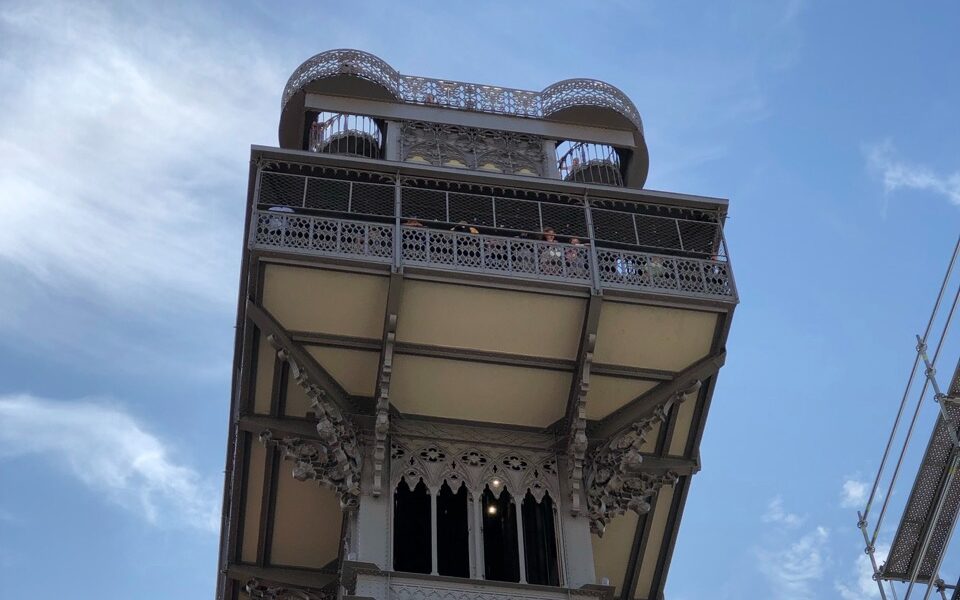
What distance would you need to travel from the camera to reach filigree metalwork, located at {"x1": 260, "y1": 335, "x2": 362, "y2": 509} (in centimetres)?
1956

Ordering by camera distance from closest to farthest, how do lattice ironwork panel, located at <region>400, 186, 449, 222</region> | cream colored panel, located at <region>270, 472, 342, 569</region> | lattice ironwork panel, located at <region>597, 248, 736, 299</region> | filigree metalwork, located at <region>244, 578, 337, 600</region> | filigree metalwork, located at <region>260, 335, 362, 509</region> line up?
1. filigree metalwork, located at <region>260, 335, 362, 509</region>
2. lattice ironwork panel, located at <region>597, 248, 736, 299</region>
3. lattice ironwork panel, located at <region>400, 186, 449, 222</region>
4. cream colored panel, located at <region>270, 472, 342, 569</region>
5. filigree metalwork, located at <region>244, 578, 337, 600</region>

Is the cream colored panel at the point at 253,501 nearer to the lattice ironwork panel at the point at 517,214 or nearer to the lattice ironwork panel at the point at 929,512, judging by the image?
the lattice ironwork panel at the point at 517,214

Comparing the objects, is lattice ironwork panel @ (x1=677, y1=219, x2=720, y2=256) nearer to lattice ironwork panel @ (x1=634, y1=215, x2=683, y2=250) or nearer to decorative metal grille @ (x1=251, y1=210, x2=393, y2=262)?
lattice ironwork panel @ (x1=634, y1=215, x2=683, y2=250)

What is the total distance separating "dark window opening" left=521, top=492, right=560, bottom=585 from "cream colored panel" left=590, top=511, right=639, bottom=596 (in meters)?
2.35

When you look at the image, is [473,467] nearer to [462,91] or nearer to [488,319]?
[488,319]

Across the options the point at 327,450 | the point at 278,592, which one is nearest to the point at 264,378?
the point at 327,450

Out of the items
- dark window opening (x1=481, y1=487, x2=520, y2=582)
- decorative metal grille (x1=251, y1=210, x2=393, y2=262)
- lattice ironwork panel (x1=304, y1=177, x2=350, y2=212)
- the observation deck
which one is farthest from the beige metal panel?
dark window opening (x1=481, y1=487, x2=520, y2=582)

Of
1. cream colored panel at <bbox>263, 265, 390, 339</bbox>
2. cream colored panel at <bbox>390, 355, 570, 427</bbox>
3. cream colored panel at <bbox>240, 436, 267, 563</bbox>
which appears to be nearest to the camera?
cream colored panel at <bbox>263, 265, 390, 339</bbox>

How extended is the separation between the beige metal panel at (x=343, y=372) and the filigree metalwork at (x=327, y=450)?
38 cm

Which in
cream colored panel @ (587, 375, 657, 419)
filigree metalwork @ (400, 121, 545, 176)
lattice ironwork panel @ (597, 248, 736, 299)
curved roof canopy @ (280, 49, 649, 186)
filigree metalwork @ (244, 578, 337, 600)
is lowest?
filigree metalwork @ (244, 578, 337, 600)

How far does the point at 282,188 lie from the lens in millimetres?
20797

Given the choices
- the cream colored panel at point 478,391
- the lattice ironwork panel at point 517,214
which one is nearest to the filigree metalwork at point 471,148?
the lattice ironwork panel at point 517,214

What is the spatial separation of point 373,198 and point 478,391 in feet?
11.4

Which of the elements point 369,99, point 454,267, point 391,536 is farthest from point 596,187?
point 391,536
